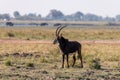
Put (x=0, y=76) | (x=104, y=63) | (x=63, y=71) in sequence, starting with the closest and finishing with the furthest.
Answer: (x=0, y=76)
(x=63, y=71)
(x=104, y=63)

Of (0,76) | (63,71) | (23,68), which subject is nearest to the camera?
(0,76)

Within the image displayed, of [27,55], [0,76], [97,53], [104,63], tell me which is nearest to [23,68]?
[0,76]

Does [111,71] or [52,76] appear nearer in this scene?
[52,76]

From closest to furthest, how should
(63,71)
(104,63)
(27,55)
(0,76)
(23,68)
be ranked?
(0,76)
(63,71)
(23,68)
(104,63)
(27,55)

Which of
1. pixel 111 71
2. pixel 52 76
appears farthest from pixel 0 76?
pixel 111 71

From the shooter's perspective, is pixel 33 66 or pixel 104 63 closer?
pixel 33 66

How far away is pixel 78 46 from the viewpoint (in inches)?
992

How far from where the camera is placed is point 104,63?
93.0 feet

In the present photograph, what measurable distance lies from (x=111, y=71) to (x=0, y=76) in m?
5.72

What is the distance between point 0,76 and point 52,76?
212cm

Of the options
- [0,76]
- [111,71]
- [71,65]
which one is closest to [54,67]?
[71,65]

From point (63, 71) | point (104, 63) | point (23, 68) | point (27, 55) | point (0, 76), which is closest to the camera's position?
point (0, 76)

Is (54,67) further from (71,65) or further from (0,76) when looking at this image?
(0,76)

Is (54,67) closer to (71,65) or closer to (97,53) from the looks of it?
(71,65)
